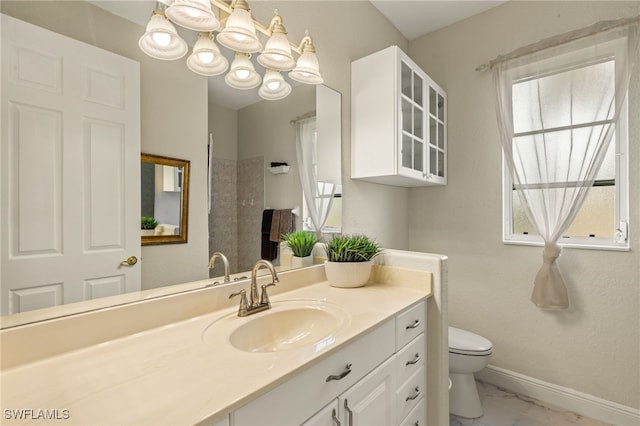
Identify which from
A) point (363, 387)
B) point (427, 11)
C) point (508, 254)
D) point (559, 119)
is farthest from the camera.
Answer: point (427, 11)

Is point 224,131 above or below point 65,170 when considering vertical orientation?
above

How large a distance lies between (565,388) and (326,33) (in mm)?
2609

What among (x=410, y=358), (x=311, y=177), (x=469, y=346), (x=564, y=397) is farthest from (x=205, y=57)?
(x=564, y=397)

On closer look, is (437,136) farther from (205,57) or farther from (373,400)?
(373,400)

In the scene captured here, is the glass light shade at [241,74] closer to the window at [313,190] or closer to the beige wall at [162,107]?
the beige wall at [162,107]

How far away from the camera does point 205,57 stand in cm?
109

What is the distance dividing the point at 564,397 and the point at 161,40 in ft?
9.19

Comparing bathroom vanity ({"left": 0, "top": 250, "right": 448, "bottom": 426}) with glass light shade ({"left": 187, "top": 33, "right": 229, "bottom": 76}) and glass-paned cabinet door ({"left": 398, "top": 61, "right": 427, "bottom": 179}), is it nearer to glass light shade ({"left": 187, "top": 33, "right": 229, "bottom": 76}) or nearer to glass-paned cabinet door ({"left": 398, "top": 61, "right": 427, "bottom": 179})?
glass-paned cabinet door ({"left": 398, "top": 61, "right": 427, "bottom": 179})

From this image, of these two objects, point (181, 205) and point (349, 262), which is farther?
point (349, 262)

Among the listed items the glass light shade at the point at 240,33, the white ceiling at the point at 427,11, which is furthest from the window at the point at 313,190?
the white ceiling at the point at 427,11

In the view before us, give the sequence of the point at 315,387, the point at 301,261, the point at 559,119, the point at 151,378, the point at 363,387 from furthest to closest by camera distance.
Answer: the point at 559,119 → the point at 301,261 → the point at 363,387 → the point at 315,387 → the point at 151,378

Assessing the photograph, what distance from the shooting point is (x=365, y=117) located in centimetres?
181

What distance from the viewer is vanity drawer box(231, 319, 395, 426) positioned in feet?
2.07

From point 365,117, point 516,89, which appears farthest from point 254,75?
point 516,89
